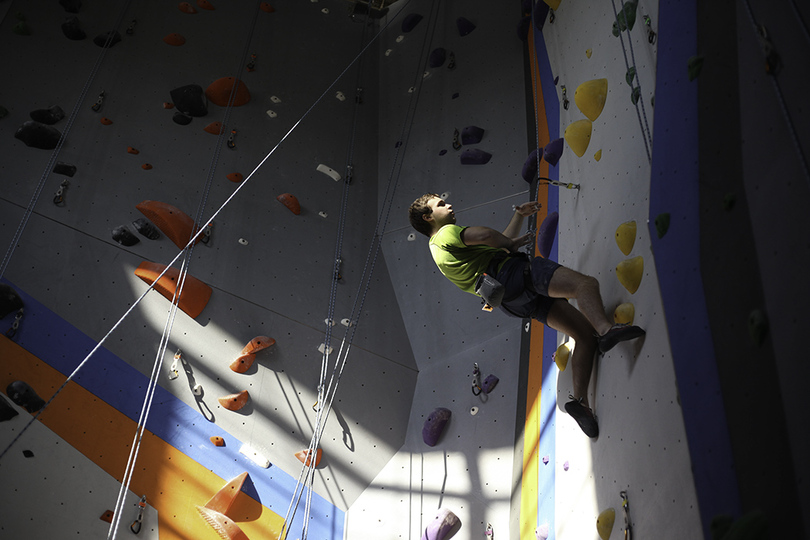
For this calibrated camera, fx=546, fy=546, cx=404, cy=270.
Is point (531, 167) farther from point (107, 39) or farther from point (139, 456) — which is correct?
point (107, 39)

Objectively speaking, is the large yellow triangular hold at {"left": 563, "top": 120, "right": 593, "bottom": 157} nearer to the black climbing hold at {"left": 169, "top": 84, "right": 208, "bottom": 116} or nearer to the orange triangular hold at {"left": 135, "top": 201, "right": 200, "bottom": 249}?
the orange triangular hold at {"left": 135, "top": 201, "right": 200, "bottom": 249}

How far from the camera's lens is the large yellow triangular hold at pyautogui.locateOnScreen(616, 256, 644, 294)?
177 cm

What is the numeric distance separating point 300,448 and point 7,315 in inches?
63.0

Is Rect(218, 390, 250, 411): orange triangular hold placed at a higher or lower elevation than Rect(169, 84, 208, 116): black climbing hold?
lower

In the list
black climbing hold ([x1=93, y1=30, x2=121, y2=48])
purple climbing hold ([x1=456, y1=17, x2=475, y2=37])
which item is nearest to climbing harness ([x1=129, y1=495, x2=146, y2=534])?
black climbing hold ([x1=93, y1=30, x2=121, y2=48])

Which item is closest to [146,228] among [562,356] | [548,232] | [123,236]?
[123,236]

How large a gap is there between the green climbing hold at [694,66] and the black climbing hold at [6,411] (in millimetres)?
3044

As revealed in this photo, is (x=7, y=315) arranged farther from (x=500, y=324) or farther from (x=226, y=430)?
(x=500, y=324)

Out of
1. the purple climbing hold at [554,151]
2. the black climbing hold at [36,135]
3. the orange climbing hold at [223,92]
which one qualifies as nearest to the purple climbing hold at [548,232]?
the purple climbing hold at [554,151]

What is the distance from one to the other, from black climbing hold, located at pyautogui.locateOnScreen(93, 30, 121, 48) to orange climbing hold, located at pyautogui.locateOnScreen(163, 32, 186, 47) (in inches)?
12.9

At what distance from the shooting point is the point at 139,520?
2.49m

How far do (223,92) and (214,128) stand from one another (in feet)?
1.10

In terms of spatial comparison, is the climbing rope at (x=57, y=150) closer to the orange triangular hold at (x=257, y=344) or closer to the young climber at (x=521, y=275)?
the orange triangular hold at (x=257, y=344)

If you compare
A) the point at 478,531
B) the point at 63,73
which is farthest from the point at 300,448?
the point at 63,73
